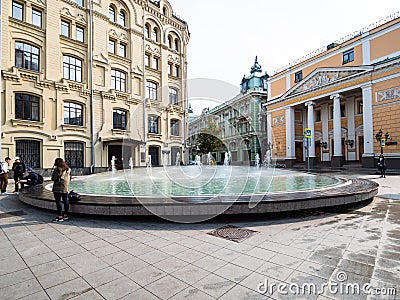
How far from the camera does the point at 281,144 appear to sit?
38.7 metres

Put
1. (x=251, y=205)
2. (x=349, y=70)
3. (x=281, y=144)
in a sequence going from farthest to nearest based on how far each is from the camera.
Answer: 1. (x=281, y=144)
2. (x=349, y=70)
3. (x=251, y=205)

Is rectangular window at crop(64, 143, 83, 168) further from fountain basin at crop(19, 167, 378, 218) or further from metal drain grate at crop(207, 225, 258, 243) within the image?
metal drain grate at crop(207, 225, 258, 243)

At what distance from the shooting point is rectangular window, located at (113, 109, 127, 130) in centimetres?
2592

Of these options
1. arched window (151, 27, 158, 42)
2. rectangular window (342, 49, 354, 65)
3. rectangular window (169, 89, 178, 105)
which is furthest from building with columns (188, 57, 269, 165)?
rectangular window (342, 49, 354, 65)

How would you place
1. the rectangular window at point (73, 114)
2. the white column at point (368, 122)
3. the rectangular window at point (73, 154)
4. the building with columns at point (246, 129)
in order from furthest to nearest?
the building with columns at point (246, 129) < the white column at point (368, 122) < the rectangular window at point (73, 114) < the rectangular window at point (73, 154)

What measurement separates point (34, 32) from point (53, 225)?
21.4m

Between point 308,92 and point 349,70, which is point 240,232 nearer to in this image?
point 349,70

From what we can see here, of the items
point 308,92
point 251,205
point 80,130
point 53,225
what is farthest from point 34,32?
point 308,92

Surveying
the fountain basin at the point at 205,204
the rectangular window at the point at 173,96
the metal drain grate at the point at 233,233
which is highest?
the rectangular window at the point at 173,96

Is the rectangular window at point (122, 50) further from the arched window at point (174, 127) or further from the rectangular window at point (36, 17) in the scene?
the arched window at point (174, 127)

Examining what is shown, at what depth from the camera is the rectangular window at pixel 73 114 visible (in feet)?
72.5

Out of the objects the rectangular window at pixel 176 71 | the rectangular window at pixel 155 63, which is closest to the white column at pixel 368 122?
the rectangular window at pixel 176 71

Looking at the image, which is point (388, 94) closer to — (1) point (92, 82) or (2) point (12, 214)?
(1) point (92, 82)

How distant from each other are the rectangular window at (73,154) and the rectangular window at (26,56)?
716cm
